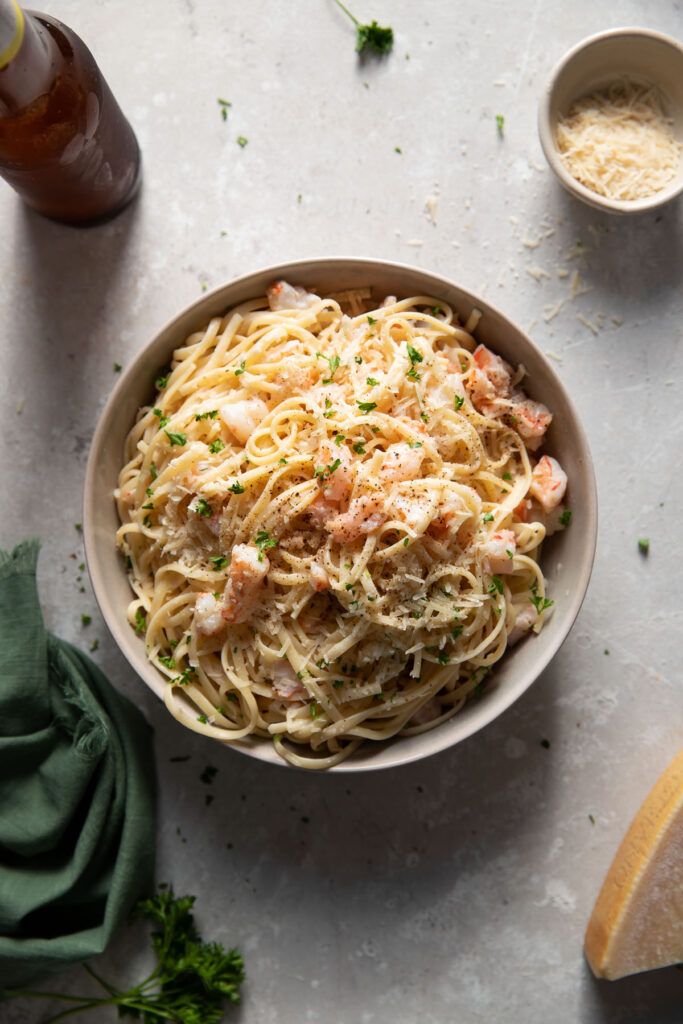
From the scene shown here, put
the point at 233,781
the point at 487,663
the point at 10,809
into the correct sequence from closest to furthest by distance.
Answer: the point at 487,663, the point at 10,809, the point at 233,781

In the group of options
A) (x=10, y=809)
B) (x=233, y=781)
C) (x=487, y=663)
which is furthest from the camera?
(x=233, y=781)

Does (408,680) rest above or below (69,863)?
above

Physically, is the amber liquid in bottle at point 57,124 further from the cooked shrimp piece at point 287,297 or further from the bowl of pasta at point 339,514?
the cooked shrimp piece at point 287,297

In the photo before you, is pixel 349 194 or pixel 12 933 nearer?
pixel 12 933

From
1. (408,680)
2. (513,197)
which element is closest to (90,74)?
(513,197)

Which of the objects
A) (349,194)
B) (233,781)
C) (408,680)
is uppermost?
(349,194)

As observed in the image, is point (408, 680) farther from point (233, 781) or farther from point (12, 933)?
point (12, 933)

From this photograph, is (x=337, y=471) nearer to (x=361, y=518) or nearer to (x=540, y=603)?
(x=361, y=518)

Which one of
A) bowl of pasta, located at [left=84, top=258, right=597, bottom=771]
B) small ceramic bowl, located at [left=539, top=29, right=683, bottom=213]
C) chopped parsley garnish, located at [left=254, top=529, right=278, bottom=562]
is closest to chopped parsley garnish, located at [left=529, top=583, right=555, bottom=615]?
bowl of pasta, located at [left=84, top=258, right=597, bottom=771]

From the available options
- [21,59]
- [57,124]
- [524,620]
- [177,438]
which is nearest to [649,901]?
[524,620]
